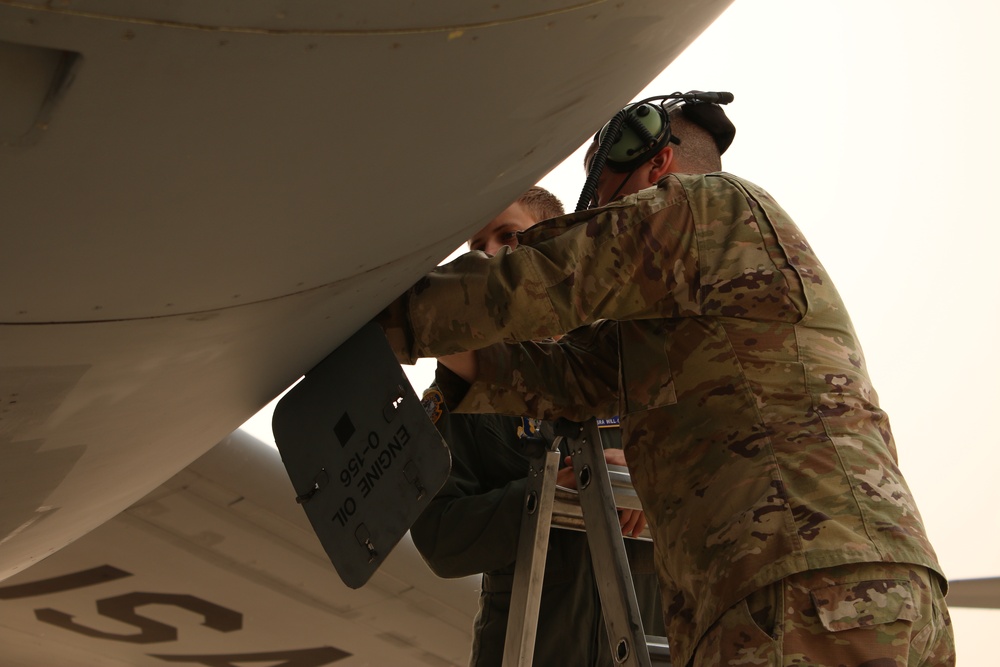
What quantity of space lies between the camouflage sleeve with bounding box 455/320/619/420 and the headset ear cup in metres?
0.39

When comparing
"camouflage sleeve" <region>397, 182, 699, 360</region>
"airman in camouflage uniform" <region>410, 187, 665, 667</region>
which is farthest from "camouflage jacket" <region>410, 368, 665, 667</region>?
"camouflage sleeve" <region>397, 182, 699, 360</region>

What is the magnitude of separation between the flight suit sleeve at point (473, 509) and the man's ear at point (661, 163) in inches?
29.6

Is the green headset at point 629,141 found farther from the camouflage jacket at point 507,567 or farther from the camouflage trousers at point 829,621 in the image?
the camouflage trousers at point 829,621

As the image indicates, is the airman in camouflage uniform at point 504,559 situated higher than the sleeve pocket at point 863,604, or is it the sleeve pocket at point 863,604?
the airman in camouflage uniform at point 504,559

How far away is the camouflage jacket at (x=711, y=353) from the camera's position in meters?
1.73

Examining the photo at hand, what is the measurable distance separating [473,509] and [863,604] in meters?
1.13

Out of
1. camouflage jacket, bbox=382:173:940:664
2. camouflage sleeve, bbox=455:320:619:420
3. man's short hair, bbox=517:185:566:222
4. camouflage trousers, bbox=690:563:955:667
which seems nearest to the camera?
camouflage trousers, bbox=690:563:955:667

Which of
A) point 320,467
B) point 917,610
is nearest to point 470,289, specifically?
point 320,467

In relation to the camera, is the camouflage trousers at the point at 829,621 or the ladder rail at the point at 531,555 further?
the ladder rail at the point at 531,555

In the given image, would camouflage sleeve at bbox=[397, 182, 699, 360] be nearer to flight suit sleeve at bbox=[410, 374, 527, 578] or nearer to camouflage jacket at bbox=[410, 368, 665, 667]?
flight suit sleeve at bbox=[410, 374, 527, 578]

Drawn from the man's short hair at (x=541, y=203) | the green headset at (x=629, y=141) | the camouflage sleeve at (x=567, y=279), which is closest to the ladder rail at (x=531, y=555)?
the camouflage sleeve at (x=567, y=279)

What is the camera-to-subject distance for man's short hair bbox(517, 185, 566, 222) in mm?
3295

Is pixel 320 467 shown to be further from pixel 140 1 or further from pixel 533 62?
pixel 140 1

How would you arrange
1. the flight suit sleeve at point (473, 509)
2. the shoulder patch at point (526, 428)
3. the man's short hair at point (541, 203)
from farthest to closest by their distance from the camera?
the man's short hair at point (541, 203)
the shoulder patch at point (526, 428)
the flight suit sleeve at point (473, 509)
